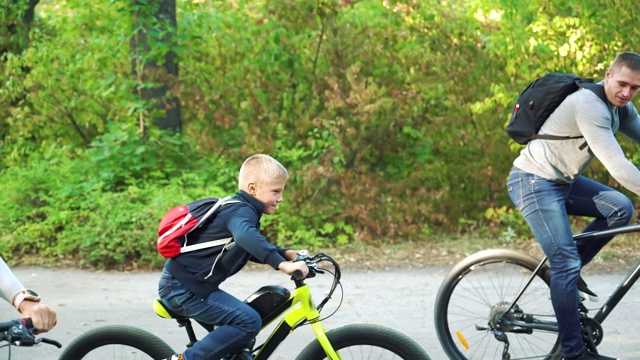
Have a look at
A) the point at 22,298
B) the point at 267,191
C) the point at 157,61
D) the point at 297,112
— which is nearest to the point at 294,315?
the point at 267,191

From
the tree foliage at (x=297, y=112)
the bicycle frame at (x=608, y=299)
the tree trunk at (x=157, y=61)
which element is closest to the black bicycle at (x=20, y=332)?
the bicycle frame at (x=608, y=299)

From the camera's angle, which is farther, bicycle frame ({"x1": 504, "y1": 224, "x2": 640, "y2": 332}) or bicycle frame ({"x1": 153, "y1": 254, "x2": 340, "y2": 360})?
bicycle frame ({"x1": 504, "y1": 224, "x2": 640, "y2": 332})

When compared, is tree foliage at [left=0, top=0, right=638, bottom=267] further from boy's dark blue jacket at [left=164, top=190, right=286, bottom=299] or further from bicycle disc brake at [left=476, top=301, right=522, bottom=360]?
boy's dark blue jacket at [left=164, top=190, right=286, bottom=299]

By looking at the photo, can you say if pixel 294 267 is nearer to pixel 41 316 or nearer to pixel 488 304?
pixel 41 316

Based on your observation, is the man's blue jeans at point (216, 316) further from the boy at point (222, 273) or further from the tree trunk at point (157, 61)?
the tree trunk at point (157, 61)

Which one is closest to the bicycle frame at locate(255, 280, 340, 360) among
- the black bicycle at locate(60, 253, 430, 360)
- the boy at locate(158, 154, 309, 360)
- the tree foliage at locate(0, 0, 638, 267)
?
the black bicycle at locate(60, 253, 430, 360)

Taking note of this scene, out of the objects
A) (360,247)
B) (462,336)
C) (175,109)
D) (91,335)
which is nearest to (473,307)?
(462,336)

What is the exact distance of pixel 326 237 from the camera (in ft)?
32.1

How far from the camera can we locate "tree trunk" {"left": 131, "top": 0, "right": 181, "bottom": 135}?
10.6 meters

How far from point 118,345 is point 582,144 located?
2578 mm

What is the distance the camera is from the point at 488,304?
573cm

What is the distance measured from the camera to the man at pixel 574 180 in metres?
5.06

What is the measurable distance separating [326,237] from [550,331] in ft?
14.8

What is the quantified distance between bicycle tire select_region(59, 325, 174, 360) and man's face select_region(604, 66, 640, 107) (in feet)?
8.42
